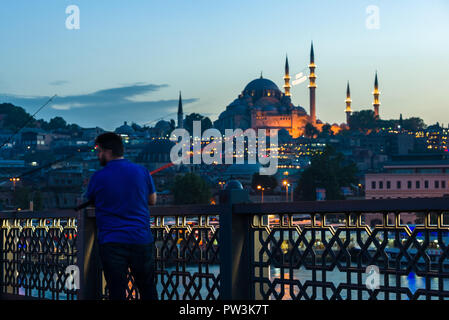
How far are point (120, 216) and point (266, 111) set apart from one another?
15840 centimetres

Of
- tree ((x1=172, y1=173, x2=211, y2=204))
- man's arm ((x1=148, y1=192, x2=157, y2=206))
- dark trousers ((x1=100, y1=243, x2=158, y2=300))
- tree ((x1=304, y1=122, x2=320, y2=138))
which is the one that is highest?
tree ((x1=304, y1=122, x2=320, y2=138))

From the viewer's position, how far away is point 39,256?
20.9ft

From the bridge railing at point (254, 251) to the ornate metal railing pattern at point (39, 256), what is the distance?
1 cm

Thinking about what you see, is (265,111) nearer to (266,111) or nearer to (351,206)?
(266,111)

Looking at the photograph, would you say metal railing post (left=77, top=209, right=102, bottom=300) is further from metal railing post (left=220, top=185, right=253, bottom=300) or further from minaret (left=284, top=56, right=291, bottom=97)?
minaret (left=284, top=56, right=291, bottom=97)

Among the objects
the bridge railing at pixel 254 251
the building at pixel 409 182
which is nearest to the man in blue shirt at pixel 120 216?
the bridge railing at pixel 254 251

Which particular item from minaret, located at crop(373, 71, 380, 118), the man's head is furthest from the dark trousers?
minaret, located at crop(373, 71, 380, 118)

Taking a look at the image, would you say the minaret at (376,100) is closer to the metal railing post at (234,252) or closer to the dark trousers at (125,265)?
the metal railing post at (234,252)

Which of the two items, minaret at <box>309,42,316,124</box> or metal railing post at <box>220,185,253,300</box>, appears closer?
metal railing post at <box>220,185,253,300</box>

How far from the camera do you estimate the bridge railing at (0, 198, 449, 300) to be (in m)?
3.79

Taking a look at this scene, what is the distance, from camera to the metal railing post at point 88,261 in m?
5.76

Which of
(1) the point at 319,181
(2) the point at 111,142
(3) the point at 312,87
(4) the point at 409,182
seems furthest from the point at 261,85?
(2) the point at 111,142
